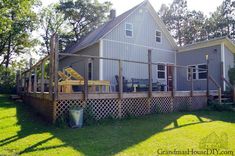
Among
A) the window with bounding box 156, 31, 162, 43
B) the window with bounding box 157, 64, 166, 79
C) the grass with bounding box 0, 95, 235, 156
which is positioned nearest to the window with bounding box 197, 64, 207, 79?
the window with bounding box 157, 64, 166, 79

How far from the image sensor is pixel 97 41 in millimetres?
12125

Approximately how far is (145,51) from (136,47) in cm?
77

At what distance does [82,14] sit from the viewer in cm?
2722

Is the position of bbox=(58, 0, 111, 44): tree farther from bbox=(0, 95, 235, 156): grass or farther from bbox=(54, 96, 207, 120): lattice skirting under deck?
bbox=(0, 95, 235, 156): grass

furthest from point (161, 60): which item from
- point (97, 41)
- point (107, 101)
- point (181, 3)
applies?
point (181, 3)

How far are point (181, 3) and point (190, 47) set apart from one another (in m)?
21.4

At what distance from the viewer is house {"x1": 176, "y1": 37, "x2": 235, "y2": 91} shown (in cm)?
1286

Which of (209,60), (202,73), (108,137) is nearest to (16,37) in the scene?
(202,73)

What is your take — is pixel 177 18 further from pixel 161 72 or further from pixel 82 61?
pixel 82 61

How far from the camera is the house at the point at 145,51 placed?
491 inches

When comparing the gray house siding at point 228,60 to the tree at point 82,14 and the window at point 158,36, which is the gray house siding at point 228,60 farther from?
the tree at point 82,14

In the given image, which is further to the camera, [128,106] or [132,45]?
[132,45]

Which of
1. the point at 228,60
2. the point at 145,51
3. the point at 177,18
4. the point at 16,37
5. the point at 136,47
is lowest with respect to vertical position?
the point at 228,60

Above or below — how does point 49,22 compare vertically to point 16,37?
above
